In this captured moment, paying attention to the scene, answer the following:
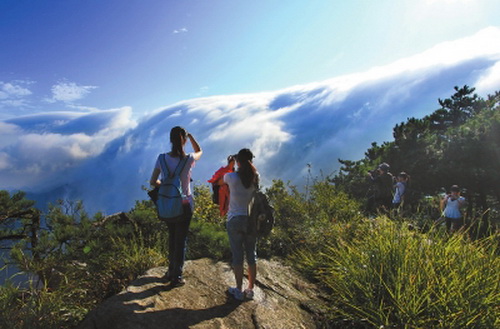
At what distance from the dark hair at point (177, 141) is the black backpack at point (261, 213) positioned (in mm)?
1106

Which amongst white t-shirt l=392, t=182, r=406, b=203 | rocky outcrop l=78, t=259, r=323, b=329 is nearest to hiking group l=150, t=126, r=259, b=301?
rocky outcrop l=78, t=259, r=323, b=329

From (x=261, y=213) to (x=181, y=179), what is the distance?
44.7 inches

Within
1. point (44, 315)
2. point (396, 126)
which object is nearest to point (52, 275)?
point (44, 315)

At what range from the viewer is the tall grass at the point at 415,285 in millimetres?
3246

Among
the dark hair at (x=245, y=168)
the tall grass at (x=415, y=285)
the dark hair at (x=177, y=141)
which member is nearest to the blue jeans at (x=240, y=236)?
the dark hair at (x=245, y=168)

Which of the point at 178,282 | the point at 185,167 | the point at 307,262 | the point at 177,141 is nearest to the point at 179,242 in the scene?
the point at 178,282

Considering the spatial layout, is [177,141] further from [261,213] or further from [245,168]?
[261,213]

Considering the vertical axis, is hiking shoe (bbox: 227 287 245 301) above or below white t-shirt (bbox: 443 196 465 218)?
above

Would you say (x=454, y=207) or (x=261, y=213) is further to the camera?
(x=454, y=207)

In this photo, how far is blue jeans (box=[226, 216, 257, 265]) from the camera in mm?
3980

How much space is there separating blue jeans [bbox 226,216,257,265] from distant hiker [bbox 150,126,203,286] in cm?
63

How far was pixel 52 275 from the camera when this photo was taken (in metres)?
4.84

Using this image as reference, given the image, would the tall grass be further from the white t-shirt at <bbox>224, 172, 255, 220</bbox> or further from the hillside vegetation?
the white t-shirt at <bbox>224, 172, 255, 220</bbox>

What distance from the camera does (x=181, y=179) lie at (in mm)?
4137
